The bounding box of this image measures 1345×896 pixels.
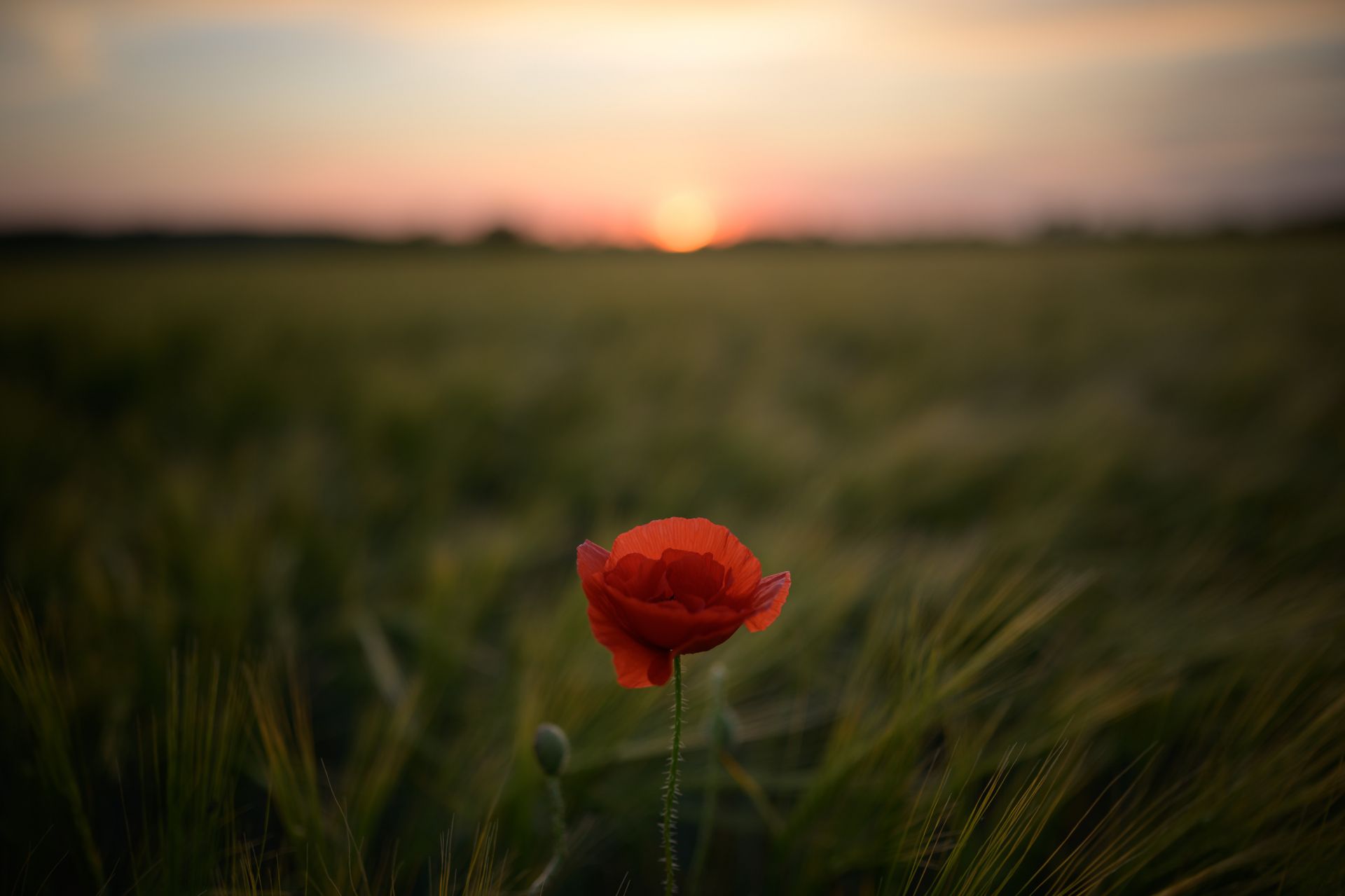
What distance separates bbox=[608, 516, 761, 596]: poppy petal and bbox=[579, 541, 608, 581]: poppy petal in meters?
0.01

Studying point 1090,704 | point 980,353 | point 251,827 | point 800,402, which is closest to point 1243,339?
point 980,353

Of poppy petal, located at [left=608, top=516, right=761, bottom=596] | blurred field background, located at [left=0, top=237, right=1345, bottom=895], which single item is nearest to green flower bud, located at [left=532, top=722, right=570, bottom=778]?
blurred field background, located at [left=0, top=237, right=1345, bottom=895]

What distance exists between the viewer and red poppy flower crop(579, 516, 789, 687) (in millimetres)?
344

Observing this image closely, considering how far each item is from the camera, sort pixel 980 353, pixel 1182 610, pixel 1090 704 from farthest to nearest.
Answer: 1. pixel 980 353
2. pixel 1182 610
3. pixel 1090 704

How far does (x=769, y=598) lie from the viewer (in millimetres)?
390

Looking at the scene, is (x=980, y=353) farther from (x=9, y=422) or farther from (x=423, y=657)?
(x=9, y=422)

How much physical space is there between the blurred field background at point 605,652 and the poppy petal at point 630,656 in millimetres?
149

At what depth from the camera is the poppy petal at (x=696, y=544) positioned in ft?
1.30

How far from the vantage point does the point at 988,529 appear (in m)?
1.20

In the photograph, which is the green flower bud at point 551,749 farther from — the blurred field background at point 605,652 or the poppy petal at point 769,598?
the poppy petal at point 769,598

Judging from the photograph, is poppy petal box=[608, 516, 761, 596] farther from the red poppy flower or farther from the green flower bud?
the green flower bud

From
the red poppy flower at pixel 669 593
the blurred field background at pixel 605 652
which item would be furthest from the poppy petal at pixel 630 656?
the blurred field background at pixel 605 652

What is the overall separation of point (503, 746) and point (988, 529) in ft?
2.80

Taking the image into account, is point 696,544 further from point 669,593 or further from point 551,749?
point 551,749
